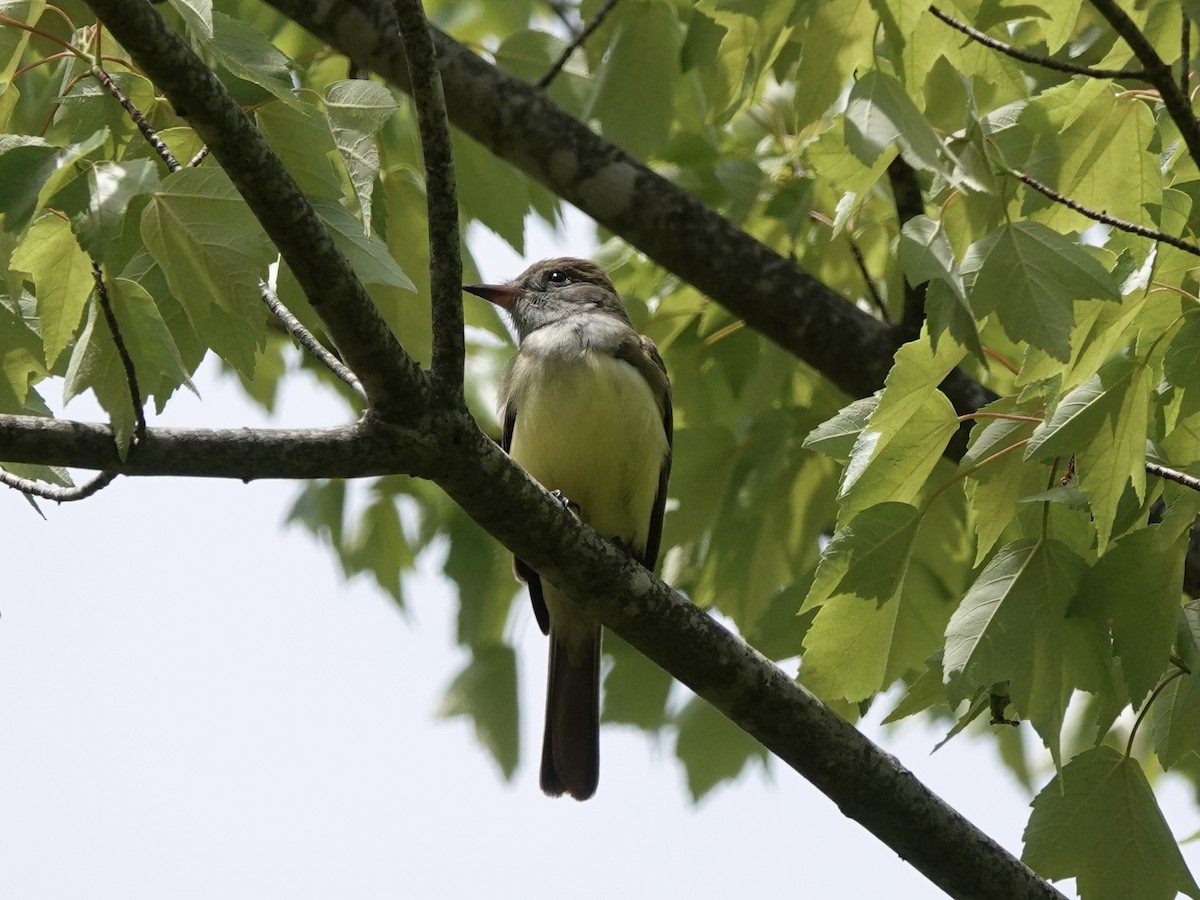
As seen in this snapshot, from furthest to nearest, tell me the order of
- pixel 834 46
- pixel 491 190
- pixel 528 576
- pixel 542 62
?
pixel 528 576, pixel 542 62, pixel 491 190, pixel 834 46

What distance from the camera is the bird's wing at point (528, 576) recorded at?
17.8 feet

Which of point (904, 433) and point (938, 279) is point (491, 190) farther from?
point (938, 279)

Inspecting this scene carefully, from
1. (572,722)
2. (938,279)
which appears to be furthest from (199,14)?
(572,722)

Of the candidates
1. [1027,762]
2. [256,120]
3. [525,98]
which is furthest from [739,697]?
[1027,762]

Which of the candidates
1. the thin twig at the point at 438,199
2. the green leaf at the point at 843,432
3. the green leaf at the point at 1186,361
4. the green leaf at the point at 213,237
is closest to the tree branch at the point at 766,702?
the thin twig at the point at 438,199

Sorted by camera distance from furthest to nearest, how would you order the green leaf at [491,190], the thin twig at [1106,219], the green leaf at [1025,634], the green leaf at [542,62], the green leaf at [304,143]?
the green leaf at [542,62]
the green leaf at [491,190]
the green leaf at [304,143]
the green leaf at [1025,634]
the thin twig at [1106,219]

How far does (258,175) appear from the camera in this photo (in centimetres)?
252

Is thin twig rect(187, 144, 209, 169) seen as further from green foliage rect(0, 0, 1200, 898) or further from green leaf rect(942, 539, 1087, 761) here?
green leaf rect(942, 539, 1087, 761)

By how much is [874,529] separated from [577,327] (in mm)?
2795

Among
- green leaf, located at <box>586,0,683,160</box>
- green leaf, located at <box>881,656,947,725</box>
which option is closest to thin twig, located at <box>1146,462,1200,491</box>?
green leaf, located at <box>881,656,947,725</box>

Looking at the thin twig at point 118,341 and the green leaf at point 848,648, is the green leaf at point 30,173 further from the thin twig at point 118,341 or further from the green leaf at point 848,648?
the green leaf at point 848,648

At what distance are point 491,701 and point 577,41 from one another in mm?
2482

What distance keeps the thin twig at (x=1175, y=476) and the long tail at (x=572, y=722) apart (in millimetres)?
3104

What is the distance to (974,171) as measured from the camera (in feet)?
8.77
